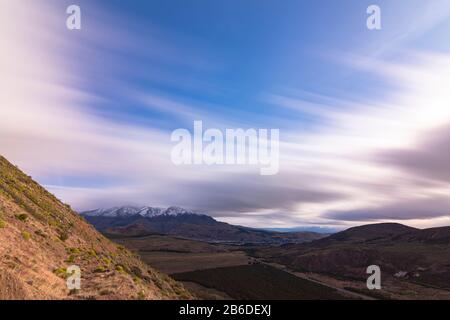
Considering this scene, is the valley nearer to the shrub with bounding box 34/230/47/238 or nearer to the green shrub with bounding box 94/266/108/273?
the green shrub with bounding box 94/266/108/273

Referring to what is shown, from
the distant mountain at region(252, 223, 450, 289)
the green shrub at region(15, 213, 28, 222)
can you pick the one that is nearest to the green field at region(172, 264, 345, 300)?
the distant mountain at region(252, 223, 450, 289)

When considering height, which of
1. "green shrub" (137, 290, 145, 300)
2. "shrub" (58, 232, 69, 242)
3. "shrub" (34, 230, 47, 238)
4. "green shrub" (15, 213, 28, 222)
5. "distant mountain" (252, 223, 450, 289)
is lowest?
"distant mountain" (252, 223, 450, 289)

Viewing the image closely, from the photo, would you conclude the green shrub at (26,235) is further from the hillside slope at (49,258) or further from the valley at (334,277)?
the valley at (334,277)

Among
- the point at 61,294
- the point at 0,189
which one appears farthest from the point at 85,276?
the point at 0,189

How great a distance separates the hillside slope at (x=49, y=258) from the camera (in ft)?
68.6

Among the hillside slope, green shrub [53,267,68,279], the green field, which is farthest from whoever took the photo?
the green field

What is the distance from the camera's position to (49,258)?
1072 inches

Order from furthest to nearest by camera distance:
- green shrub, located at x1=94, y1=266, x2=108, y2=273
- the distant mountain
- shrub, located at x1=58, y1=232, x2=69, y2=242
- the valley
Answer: the distant mountain
the valley
shrub, located at x1=58, y1=232, x2=69, y2=242
green shrub, located at x1=94, y1=266, x2=108, y2=273

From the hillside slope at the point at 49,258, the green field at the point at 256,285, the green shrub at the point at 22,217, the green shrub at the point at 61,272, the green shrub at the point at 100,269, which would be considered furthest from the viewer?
the green field at the point at 256,285

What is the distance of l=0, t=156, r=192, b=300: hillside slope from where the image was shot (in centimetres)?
2092

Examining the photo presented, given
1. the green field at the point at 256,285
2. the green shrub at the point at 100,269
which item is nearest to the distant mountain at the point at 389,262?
the green field at the point at 256,285

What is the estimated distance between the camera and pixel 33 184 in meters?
52.4
